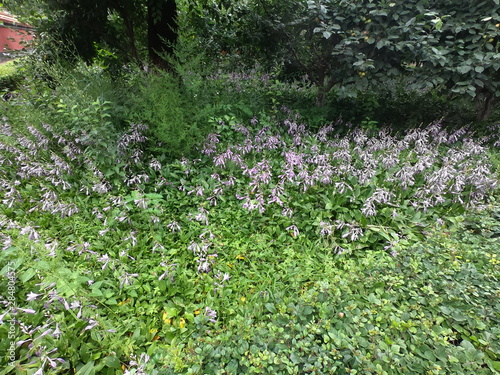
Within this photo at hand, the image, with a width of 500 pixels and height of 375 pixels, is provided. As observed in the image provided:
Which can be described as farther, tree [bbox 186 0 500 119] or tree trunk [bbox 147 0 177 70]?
tree trunk [bbox 147 0 177 70]

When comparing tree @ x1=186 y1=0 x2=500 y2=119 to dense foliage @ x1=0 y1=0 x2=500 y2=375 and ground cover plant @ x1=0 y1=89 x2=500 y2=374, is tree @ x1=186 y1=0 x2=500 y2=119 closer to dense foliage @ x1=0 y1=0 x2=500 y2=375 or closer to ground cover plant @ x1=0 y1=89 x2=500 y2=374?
dense foliage @ x1=0 y1=0 x2=500 y2=375

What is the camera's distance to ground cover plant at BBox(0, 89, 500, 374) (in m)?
1.80

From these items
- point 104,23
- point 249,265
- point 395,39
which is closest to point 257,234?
point 249,265

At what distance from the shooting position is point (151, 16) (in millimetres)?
5391

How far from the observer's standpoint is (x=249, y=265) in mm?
2852

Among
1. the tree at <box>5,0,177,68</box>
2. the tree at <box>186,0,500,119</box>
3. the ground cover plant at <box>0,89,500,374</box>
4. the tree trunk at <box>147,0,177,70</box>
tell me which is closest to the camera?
the ground cover plant at <box>0,89,500,374</box>

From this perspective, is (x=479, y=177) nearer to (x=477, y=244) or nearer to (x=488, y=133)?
(x=477, y=244)

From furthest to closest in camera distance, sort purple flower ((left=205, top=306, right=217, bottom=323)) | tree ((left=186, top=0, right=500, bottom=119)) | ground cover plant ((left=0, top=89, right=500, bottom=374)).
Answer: tree ((left=186, top=0, right=500, bottom=119))
purple flower ((left=205, top=306, right=217, bottom=323))
ground cover plant ((left=0, top=89, right=500, bottom=374))

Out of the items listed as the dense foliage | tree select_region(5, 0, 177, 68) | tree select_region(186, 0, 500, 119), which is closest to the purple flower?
the dense foliage

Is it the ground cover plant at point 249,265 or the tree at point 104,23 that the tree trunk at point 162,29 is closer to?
the tree at point 104,23

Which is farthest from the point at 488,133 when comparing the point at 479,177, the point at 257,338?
the point at 257,338

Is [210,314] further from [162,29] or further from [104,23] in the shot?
[104,23]

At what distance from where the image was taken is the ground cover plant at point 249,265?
1.80 meters

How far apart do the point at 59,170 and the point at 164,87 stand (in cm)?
208
